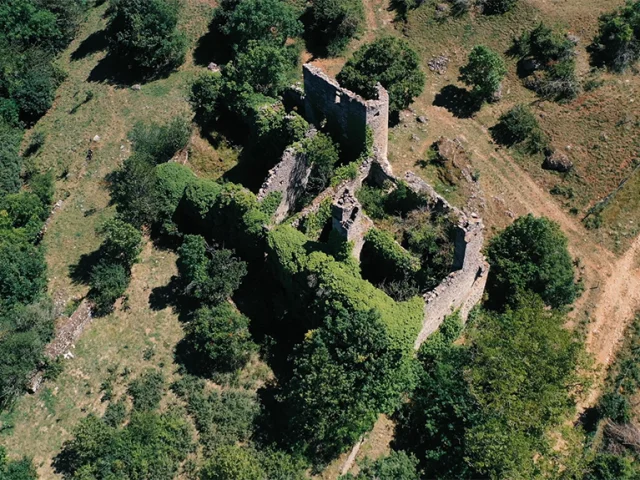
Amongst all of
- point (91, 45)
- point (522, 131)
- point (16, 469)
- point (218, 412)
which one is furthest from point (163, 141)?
point (522, 131)

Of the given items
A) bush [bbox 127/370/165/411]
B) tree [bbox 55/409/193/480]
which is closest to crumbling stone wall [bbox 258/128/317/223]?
bush [bbox 127/370/165/411]

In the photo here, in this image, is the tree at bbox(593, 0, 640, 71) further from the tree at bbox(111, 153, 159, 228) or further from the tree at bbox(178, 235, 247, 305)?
the tree at bbox(111, 153, 159, 228)

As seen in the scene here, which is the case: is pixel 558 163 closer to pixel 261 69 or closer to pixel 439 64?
pixel 439 64

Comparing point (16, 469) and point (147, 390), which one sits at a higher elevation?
point (147, 390)

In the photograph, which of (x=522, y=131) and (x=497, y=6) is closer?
(x=522, y=131)

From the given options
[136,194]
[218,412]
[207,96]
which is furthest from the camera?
[207,96]

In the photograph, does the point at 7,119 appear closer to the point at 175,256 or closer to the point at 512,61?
the point at 175,256
